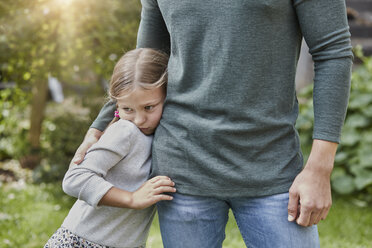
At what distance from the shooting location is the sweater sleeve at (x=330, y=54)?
4.10 ft

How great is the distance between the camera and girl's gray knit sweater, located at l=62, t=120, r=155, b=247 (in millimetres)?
1454

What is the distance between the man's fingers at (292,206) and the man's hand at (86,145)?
0.71 meters

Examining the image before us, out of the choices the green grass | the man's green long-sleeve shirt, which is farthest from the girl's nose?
the green grass

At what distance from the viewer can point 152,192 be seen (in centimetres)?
145

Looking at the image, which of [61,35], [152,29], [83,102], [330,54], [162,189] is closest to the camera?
[330,54]

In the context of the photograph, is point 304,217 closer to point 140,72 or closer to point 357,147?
point 140,72

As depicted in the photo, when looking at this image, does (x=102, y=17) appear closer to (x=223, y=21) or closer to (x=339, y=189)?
(x=339, y=189)

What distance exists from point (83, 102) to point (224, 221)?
3.85 meters

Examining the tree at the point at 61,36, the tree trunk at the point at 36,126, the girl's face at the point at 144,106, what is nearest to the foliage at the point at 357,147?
the tree at the point at 61,36

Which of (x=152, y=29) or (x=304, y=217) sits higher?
(x=152, y=29)

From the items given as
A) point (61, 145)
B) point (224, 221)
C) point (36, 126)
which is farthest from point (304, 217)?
point (36, 126)

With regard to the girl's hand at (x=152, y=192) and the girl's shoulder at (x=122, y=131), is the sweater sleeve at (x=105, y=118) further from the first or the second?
the girl's hand at (x=152, y=192)

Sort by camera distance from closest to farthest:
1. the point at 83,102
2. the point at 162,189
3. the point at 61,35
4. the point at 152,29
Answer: the point at 162,189, the point at 152,29, the point at 61,35, the point at 83,102

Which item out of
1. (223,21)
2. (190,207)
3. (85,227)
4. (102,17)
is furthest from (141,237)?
(102,17)
